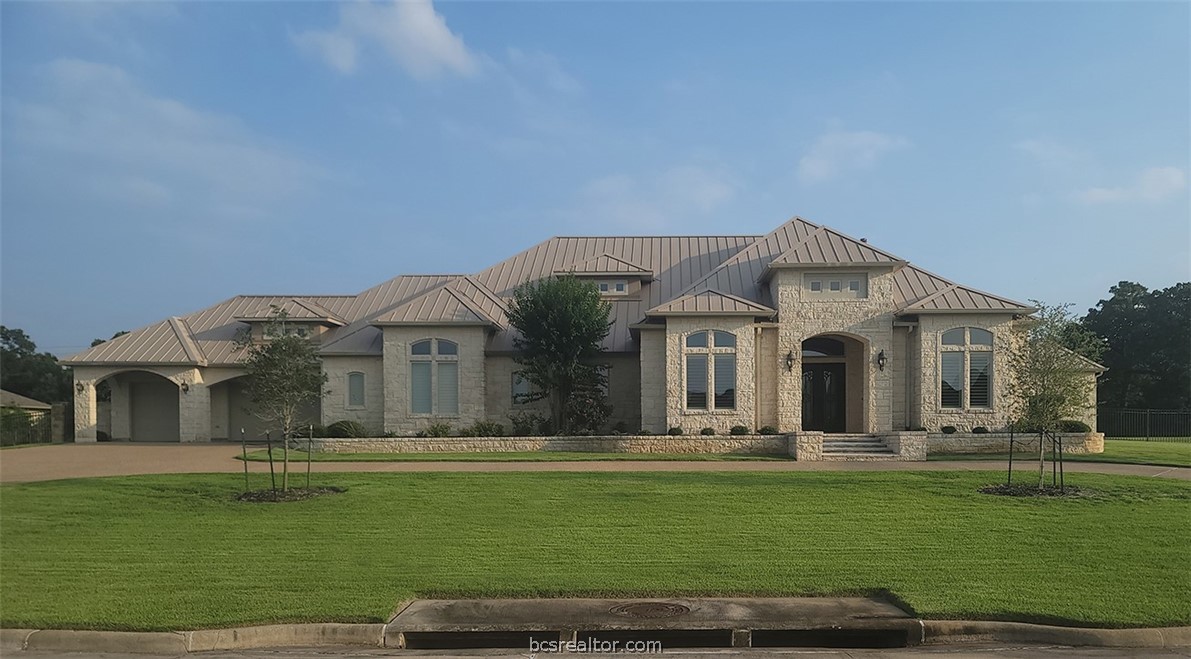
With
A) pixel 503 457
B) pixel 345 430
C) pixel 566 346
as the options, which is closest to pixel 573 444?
pixel 503 457

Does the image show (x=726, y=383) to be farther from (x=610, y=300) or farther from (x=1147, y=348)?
(x=1147, y=348)

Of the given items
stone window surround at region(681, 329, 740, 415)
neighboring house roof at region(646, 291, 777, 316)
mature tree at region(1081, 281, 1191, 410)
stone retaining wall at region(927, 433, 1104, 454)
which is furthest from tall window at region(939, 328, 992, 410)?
mature tree at region(1081, 281, 1191, 410)

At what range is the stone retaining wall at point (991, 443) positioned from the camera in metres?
25.1

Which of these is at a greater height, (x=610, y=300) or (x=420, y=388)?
(x=610, y=300)

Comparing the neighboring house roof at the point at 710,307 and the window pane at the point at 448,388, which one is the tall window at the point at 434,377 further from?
the neighboring house roof at the point at 710,307

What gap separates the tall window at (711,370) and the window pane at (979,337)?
26.7 feet

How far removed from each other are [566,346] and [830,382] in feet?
34.9

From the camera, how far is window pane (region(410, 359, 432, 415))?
29.5 m

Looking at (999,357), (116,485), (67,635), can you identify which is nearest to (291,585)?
(67,635)

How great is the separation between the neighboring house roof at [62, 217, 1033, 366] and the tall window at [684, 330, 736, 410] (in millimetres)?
1045

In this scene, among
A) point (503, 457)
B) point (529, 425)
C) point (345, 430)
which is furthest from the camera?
point (529, 425)

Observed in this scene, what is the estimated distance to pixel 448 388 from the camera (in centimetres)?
2956

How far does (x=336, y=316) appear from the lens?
35406 mm

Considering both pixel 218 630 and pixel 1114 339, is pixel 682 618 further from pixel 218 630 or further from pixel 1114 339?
pixel 1114 339
